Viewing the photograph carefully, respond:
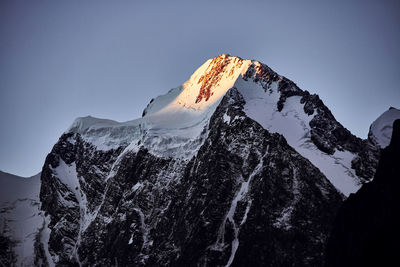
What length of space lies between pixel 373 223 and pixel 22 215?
9770 centimetres

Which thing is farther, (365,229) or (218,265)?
(218,265)

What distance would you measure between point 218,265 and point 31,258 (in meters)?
53.1

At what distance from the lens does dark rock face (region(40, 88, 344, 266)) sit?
60.0 m

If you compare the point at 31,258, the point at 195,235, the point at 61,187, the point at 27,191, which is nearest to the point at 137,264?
the point at 195,235

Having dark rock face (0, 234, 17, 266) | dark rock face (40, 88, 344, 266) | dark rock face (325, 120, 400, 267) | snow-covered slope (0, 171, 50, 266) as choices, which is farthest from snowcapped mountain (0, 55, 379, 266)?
dark rock face (325, 120, 400, 267)

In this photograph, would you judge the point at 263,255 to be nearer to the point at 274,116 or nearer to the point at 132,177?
the point at 274,116

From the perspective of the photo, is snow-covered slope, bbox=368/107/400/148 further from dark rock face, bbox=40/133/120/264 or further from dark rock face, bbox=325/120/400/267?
dark rock face, bbox=40/133/120/264

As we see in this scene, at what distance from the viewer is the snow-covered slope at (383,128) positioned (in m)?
73.3

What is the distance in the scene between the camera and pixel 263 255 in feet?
194

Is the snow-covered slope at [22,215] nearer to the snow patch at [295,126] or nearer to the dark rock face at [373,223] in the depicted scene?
the snow patch at [295,126]

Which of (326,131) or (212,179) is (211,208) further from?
(326,131)

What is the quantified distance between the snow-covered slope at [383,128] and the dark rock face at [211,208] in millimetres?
16775

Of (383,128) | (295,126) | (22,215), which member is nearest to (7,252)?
(22,215)

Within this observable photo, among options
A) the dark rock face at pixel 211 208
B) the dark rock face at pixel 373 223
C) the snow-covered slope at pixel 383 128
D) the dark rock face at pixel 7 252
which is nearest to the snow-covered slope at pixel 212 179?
the dark rock face at pixel 211 208
